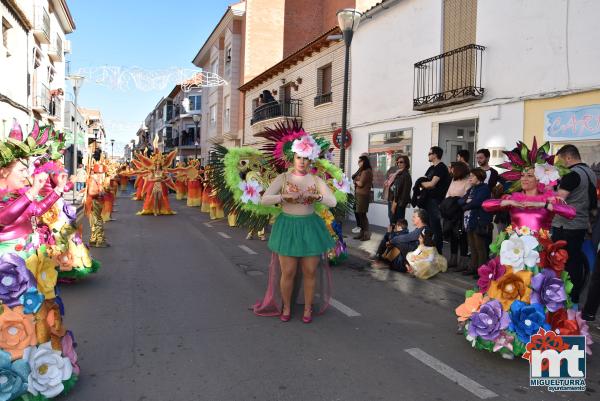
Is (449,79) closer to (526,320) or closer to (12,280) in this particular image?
(526,320)

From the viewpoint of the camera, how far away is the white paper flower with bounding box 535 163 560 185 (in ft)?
14.6

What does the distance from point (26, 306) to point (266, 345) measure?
1.96 metres

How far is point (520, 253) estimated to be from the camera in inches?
164

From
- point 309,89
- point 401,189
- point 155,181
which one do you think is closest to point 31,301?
point 401,189

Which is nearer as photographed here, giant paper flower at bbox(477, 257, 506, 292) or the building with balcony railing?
giant paper flower at bbox(477, 257, 506, 292)

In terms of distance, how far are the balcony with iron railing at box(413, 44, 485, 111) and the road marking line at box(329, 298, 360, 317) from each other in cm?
638

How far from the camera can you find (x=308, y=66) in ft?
62.5

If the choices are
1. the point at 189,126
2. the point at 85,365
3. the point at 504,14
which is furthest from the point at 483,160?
the point at 189,126

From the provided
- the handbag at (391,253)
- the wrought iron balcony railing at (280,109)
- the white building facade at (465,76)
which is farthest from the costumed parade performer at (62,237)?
the wrought iron balcony railing at (280,109)

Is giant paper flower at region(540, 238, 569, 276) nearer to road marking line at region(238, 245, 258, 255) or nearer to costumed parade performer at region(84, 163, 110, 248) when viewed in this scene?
road marking line at region(238, 245, 258, 255)

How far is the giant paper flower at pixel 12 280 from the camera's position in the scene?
10.3 ft

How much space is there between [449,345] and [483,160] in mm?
4055

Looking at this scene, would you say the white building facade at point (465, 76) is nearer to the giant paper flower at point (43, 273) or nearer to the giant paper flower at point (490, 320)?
the giant paper flower at point (490, 320)

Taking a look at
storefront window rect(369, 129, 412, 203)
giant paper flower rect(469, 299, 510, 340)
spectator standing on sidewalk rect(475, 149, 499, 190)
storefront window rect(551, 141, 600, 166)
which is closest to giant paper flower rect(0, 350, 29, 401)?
giant paper flower rect(469, 299, 510, 340)
